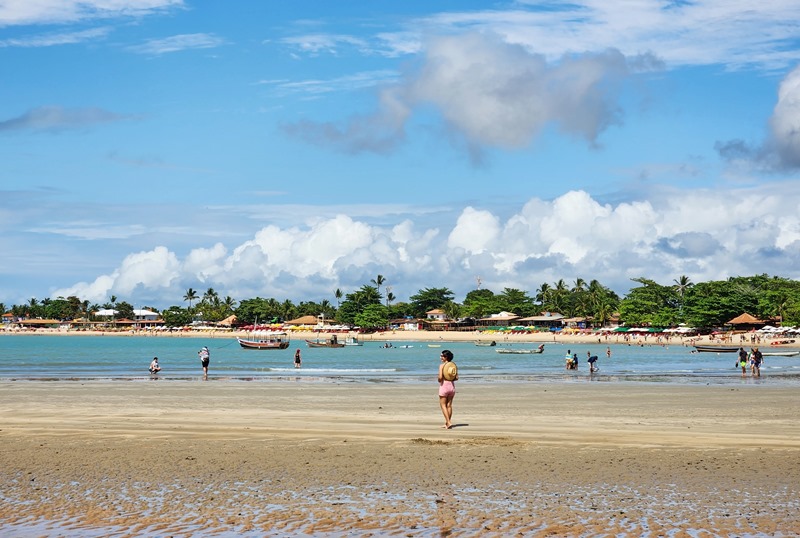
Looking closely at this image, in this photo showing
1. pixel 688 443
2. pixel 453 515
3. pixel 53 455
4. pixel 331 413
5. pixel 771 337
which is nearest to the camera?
pixel 453 515

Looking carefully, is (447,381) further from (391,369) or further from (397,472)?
(391,369)

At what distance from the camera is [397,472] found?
14430mm

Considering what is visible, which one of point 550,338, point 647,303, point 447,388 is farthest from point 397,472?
point 647,303

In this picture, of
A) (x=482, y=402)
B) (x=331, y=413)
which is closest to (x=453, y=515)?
(x=331, y=413)

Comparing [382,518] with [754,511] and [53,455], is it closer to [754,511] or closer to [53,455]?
[754,511]

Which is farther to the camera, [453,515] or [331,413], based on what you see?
[331,413]

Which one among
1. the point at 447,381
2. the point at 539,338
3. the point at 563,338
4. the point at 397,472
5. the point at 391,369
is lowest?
the point at 391,369

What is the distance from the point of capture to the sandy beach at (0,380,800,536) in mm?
10977

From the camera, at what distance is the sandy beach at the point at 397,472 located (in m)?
11.0

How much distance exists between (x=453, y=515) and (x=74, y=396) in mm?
25190

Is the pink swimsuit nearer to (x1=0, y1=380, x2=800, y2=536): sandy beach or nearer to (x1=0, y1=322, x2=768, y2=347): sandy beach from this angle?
(x1=0, y1=380, x2=800, y2=536): sandy beach

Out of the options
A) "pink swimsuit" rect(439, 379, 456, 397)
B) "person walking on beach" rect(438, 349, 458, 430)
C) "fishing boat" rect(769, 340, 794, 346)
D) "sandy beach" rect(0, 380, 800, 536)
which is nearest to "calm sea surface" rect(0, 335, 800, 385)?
"fishing boat" rect(769, 340, 794, 346)

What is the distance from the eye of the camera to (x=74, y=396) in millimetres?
32719

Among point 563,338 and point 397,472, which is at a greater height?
point 563,338
